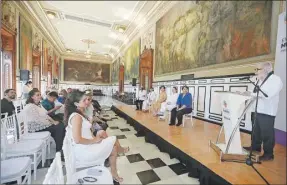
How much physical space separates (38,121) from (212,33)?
15.8 ft

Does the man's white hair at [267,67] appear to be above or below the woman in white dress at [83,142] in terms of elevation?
above

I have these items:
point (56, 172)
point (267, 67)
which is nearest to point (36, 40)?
point (56, 172)

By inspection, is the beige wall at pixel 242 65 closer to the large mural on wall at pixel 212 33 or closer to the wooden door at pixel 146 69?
the large mural on wall at pixel 212 33

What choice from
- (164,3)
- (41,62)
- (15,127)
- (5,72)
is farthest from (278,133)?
(41,62)

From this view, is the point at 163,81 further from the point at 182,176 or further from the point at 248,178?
the point at 248,178

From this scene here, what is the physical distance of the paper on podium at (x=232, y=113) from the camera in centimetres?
226

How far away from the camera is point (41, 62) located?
10.6 metres

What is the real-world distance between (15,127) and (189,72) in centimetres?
492

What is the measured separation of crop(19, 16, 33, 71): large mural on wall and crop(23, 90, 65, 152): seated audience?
5.23 metres

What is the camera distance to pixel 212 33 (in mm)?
4699

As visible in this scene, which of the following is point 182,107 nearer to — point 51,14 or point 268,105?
point 268,105

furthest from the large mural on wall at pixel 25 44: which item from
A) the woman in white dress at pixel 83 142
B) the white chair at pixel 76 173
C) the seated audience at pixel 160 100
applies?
the white chair at pixel 76 173

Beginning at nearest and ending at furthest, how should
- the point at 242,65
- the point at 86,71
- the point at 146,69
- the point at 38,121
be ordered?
1. the point at 38,121
2. the point at 242,65
3. the point at 146,69
4. the point at 86,71

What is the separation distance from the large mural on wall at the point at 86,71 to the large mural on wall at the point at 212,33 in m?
15.2
